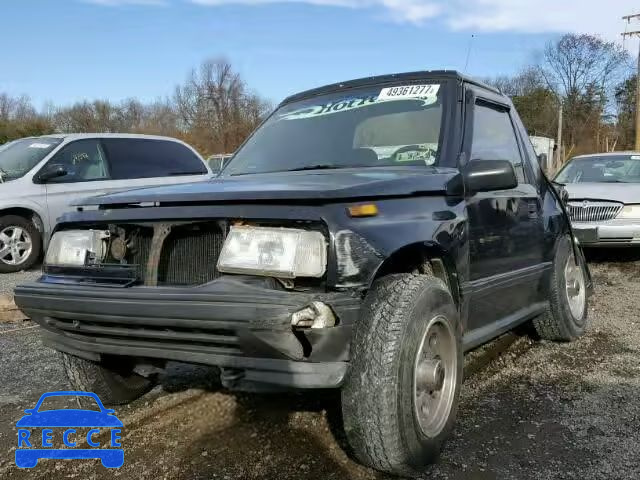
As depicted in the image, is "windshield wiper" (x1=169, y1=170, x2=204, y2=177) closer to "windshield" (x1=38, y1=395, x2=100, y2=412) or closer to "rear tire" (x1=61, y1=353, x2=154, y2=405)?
"windshield" (x1=38, y1=395, x2=100, y2=412)

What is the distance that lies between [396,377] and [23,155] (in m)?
7.62

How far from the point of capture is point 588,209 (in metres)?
7.96

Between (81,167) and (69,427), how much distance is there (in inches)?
230

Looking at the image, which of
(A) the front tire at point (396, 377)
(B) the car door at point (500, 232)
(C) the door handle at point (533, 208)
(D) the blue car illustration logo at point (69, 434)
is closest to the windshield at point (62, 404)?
(D) the blue car illustration logo at point (69, 434)

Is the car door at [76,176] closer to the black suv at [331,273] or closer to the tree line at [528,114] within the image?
the black suv at [331,273]

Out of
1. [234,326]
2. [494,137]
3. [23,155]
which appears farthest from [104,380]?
[23,155]

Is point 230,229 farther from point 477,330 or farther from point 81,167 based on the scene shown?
point 81,167

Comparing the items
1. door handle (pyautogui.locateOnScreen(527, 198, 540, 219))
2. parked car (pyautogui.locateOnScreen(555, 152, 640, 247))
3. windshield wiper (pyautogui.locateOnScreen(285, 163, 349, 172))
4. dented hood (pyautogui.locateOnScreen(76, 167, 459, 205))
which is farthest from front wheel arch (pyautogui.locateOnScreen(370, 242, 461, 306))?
parked car (pyautogui.locateOnScreen(555, 152, 640, 247))

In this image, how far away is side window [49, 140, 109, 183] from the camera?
26.8 ft

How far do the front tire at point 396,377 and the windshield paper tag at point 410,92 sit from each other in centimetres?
132

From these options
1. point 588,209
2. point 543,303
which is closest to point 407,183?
point 543,303

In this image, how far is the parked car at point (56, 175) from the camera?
7781 mm

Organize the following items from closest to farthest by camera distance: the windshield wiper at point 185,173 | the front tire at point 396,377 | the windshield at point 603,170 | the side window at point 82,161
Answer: the front tire at point 396,377 → the side window at point 82,161 → the windshield at point 603,170 → the windshield wiper at point 185,173

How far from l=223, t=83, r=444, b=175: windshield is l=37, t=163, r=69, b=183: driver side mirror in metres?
4.95
